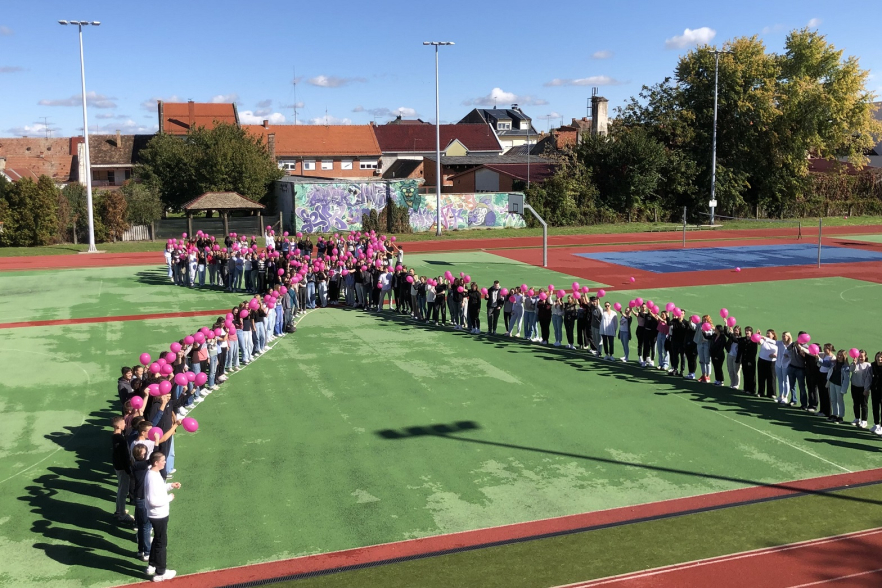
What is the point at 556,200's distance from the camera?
53531mm

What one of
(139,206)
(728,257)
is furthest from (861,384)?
(139,206)

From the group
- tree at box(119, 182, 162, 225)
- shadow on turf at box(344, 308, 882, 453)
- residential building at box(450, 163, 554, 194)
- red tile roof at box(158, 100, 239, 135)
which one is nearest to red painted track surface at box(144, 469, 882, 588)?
shadow on turf at box(344, 308, 882, 453)

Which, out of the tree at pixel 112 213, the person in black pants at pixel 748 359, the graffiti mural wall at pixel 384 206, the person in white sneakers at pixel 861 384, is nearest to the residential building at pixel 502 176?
the graffiti mural wall at pixel 384 206

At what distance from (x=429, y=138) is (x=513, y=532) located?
8006 cm

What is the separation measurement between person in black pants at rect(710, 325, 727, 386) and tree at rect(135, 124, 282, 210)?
38659mm

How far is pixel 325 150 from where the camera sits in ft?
263

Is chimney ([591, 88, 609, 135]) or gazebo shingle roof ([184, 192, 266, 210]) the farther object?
chimney ([591, 88, 609, 135])

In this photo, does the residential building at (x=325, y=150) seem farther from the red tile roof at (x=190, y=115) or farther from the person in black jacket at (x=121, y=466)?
the person in black jacket at (x=121, y=466)

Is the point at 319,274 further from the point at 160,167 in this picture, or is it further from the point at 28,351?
the point at 160,167

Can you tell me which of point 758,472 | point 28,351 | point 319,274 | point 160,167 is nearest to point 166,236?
point 160,167

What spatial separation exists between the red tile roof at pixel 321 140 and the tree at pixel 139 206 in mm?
→ 33304

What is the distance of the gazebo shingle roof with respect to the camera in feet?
135

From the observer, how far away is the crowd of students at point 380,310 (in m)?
10.4

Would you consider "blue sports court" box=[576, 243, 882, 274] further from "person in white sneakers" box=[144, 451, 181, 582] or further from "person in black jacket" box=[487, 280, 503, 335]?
"person in white sneakers" box=[144, 451, 181, 582]
